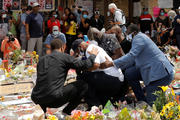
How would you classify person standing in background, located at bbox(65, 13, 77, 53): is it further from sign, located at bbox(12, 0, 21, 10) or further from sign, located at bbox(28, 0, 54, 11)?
sign, located at bbox(12, 0, 21, 10)

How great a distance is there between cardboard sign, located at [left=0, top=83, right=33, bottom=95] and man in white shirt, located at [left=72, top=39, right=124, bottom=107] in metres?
1.34

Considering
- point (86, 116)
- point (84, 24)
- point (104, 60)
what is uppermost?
point (84, 24)

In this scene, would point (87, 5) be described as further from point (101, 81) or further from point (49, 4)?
point (101, 81)

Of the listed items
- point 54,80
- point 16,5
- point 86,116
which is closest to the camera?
point 86,116

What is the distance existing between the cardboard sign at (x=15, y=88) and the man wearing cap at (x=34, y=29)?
3.97 metres

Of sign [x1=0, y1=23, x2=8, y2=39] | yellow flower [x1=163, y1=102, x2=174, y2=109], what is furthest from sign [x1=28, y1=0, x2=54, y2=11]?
yellow flower [x1=163, y1=102, x2=174, y2=109]

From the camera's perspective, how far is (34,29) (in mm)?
9289

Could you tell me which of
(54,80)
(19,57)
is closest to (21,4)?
(19,57)

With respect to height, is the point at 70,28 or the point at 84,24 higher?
the point at 84,24

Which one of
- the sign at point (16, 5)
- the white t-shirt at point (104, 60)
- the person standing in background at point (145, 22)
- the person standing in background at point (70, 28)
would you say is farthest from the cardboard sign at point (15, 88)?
the person standing in background at point (145, 22)

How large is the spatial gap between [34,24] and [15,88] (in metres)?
4.23

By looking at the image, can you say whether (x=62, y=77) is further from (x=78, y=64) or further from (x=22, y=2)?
(x=22, y=2)

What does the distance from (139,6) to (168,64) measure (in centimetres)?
944

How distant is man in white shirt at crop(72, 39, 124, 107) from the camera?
4379 millimetres
